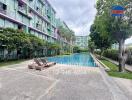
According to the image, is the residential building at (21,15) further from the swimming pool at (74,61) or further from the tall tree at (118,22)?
the tall tree at (118,22)

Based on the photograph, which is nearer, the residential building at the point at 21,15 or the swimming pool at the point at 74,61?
the swimming pool at the point at 74,61

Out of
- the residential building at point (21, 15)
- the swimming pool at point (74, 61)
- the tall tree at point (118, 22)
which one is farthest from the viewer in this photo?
the residential building at point (21, 15)

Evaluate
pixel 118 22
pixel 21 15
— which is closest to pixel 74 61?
pixel 21 15

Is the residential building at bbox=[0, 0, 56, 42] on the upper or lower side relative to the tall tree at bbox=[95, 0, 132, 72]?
upper

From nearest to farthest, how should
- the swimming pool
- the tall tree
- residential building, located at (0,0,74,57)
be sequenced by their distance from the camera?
the tall tree < the swimming pool < residential building, located at (0,0,74,57)

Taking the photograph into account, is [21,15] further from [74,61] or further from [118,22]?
[118,22]

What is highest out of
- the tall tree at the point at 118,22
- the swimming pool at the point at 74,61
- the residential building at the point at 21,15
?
the residential building at the point at 21,15

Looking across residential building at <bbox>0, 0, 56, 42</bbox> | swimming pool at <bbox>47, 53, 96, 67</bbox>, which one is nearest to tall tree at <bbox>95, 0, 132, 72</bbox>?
swimming pool at <bbox>47, 53, 96, 67</bbox>

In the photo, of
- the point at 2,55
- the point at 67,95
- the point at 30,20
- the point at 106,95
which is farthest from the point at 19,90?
the point at 30,20

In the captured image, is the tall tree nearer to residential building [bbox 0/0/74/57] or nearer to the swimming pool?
the swimming pool

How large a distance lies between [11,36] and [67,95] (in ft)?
50.1

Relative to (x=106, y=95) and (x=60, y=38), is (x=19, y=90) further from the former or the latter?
(x=60, y=38)

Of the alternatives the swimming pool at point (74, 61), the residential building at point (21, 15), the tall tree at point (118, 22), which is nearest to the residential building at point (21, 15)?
the residential building at point (21, 15)

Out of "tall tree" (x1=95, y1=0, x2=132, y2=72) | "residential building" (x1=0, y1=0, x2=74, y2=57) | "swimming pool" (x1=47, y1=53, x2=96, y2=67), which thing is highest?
"residential building" (x1=0, y1=0, x2=74, y2=57)
